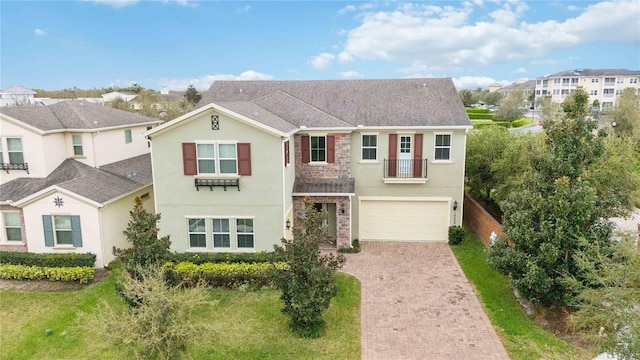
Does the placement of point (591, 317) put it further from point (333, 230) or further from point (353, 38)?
point (353, 38)

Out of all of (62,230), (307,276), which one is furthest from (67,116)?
(307,276)

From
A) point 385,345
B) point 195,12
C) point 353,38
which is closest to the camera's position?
point 385,345

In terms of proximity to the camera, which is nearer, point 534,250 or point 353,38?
point 534,250

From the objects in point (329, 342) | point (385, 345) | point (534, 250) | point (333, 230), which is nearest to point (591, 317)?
point (534, 250)

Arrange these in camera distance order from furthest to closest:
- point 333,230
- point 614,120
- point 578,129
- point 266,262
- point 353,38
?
point 614,120 → point 353,38 → point 333,230 → point 266,262 → point 578,129

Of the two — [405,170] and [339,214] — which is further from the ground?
[405,170]

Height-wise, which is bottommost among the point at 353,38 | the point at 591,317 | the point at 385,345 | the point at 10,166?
the point at 385,345

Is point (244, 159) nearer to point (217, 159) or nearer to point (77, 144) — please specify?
point (217, 159)
